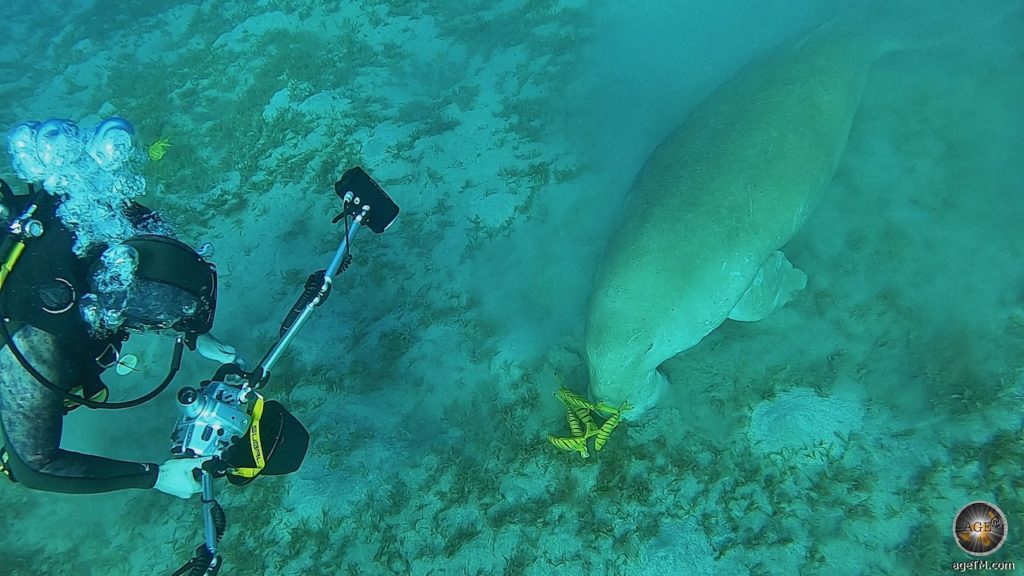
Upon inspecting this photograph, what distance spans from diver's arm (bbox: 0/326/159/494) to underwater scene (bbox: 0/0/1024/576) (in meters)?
1.48

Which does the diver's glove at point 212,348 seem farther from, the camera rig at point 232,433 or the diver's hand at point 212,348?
the camera rig at point 232,433

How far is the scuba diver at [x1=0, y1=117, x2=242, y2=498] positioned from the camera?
8.71 feet

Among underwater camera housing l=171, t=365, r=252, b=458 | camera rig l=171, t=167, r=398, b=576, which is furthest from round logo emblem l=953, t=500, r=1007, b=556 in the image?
underwater camera housing l=171, t=365, r=252, b=458

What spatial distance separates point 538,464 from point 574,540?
55cm

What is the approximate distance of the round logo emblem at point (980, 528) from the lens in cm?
288

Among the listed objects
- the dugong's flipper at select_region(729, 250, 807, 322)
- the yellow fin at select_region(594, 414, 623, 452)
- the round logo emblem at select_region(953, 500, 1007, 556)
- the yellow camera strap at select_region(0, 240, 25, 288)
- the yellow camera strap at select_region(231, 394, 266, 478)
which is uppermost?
the yellow camera strap at select_region(0, 240, 25, 288)

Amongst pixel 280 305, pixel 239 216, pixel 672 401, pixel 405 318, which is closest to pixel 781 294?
pixel 672 401

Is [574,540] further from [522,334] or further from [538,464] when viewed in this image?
[522,334]

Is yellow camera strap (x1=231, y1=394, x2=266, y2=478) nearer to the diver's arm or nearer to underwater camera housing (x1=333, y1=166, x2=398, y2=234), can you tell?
the diver's arm

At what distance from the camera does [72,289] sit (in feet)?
9.00

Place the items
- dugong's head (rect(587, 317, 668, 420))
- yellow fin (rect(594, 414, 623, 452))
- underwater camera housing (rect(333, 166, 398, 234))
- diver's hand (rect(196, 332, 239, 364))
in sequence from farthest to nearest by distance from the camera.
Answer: diver's hand (rect(196, 332, 239, 364)) → underwater camera housing (rect(333, 166, 398, 234)) → yellow fin (rect(594, 414, 623, 452)) → dugong's head (rect(587, 317, 668, 420))

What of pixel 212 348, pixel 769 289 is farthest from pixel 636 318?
pixel 212 348

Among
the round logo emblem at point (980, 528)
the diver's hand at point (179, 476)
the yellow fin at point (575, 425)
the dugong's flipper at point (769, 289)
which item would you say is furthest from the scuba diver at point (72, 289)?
the round logo emblem at point (980, 528)

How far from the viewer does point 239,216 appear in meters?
5.90
